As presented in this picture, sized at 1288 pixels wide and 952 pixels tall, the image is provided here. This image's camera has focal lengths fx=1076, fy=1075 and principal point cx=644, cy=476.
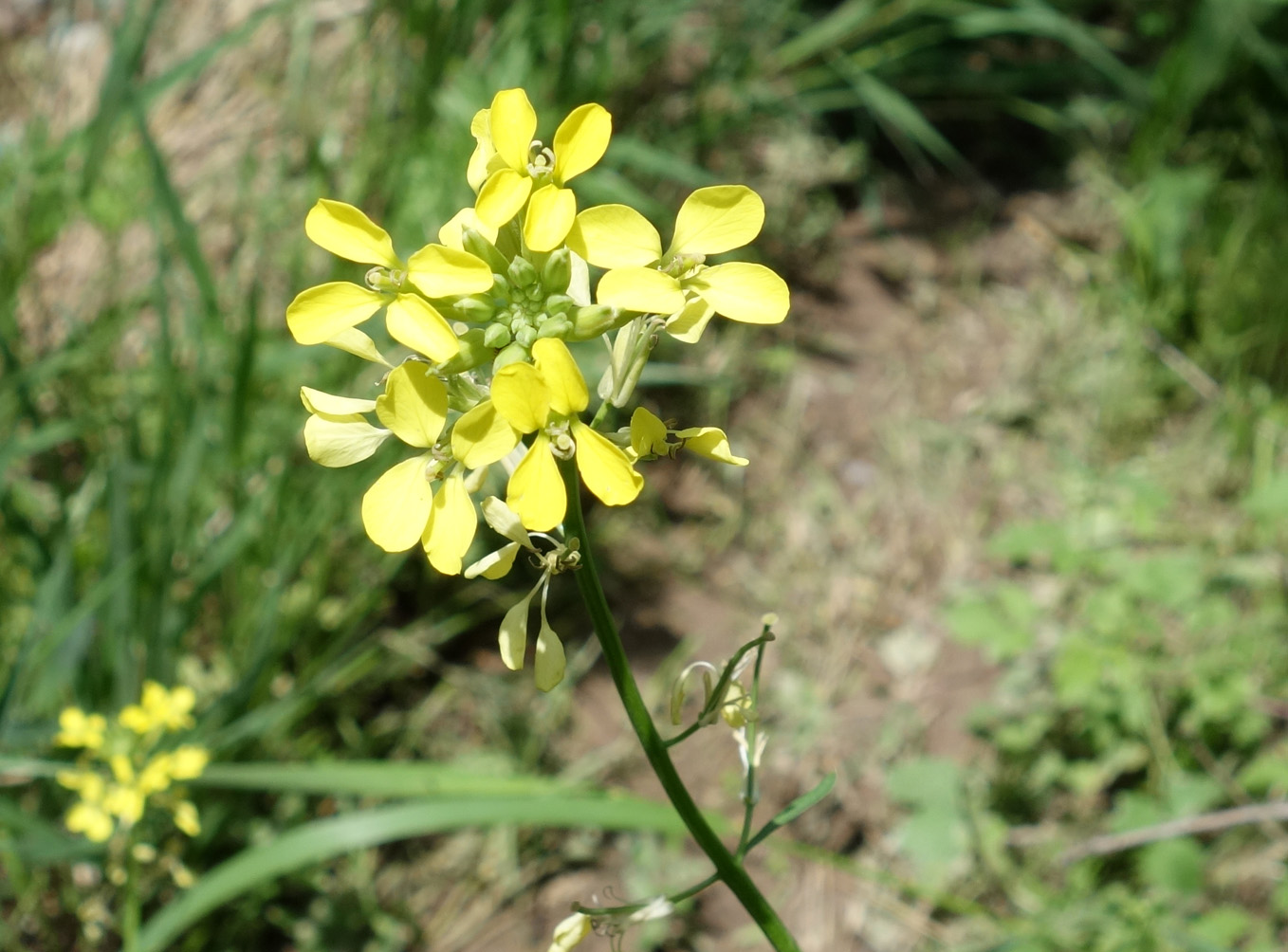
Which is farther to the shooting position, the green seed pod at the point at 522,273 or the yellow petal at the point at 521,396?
the green seed pod at the point at 522,273

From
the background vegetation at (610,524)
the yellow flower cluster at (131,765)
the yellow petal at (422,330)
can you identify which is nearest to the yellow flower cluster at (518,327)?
the yellow petal at (422,330)

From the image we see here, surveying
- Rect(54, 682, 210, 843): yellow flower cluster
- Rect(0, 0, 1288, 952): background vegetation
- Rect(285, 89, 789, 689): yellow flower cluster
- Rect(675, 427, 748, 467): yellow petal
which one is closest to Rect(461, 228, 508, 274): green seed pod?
Rect(285, 89, 789, 689): yellow flower cluster

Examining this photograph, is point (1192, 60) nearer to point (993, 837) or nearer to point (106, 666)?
point (993, 837)

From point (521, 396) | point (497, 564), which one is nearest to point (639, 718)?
point (497, 564)

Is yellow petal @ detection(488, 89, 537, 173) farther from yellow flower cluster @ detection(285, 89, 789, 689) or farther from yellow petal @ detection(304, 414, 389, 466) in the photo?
yellow petal @ detection(304, 414, 389, 466)

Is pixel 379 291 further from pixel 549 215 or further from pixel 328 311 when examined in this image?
pixel 549 215

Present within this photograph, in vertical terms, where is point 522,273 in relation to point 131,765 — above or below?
above

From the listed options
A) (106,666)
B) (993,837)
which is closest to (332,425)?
(106,666)

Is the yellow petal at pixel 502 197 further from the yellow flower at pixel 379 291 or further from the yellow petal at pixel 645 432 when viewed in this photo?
the yellow petal at pixel 645 432
